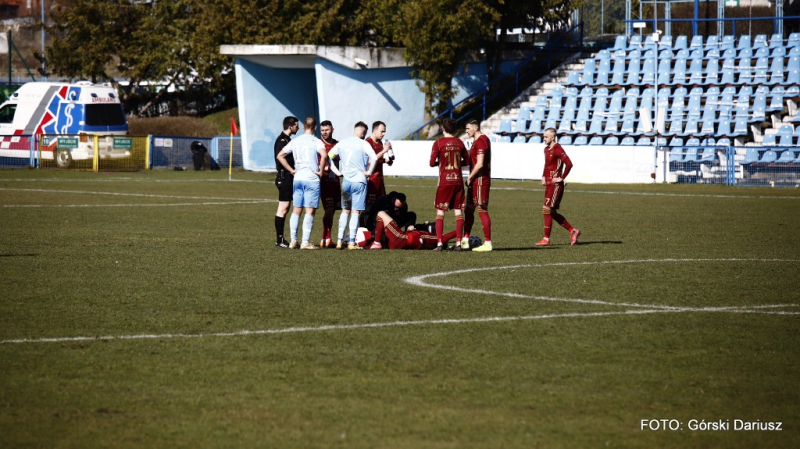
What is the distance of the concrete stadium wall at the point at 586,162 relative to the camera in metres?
32.5

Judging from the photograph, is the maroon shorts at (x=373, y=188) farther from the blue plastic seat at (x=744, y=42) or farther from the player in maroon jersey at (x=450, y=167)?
the blue plastic seat at (x=744, y=42)

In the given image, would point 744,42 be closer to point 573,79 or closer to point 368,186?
point 573,79

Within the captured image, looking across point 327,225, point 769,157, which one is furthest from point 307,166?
point 769,157

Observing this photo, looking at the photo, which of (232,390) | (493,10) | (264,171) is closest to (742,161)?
(493,10)

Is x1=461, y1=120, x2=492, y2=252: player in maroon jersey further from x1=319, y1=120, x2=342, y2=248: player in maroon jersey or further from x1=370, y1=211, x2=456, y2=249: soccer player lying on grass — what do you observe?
x1=319, y1=120, x2=342, y2=248: player in maroon jersey

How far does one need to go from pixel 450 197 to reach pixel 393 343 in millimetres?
6332

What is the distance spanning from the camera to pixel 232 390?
20.3ft

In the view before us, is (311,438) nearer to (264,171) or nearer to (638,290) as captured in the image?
(638,290)

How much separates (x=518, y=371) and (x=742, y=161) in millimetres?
27035

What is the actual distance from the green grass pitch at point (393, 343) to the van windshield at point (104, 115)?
22783 mm

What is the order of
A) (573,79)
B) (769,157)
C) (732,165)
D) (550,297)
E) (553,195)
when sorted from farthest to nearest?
(573,79) → (732,165) → (769,157) → (553,195) → (550,297)

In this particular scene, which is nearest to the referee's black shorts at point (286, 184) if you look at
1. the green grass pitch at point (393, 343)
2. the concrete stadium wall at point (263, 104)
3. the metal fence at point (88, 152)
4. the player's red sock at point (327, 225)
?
the player's red sock at point (327, 225)

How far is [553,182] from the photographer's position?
15227mm

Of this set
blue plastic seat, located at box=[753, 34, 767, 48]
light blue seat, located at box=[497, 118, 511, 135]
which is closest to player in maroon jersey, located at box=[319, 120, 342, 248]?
light blue seat, located at box=[497, 118, 511, 135]
